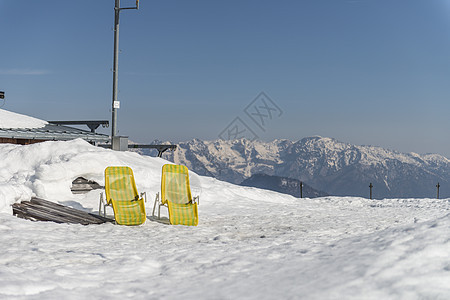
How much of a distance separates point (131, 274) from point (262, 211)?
23.3ft

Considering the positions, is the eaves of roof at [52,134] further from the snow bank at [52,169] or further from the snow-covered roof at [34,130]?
the snow bank at [52,169]

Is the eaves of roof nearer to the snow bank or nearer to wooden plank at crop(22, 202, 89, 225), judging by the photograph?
the snow bank

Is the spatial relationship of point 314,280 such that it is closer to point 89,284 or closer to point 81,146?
point 89,284

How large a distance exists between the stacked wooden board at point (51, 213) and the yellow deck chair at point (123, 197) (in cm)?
35

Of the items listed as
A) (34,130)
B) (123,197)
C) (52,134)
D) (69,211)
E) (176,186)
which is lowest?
(69,211)

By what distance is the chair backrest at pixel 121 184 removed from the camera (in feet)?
31.0

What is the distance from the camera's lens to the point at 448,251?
4246 millimetres

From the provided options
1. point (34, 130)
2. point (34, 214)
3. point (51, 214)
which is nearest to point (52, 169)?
point (51, 214)

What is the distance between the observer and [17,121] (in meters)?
17.6

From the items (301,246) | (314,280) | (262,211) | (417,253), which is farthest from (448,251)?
(262,211)

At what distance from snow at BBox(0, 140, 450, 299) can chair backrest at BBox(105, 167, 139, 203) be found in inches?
35.1

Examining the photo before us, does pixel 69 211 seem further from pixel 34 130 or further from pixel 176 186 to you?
pixel 34 130

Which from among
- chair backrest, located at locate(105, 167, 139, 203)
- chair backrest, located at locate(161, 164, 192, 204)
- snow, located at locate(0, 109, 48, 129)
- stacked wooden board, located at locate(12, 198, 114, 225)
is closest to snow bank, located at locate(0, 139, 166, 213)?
stacked wooden board, located at locate(12, 198, 114, 225)

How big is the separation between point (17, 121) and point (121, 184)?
1021cm
